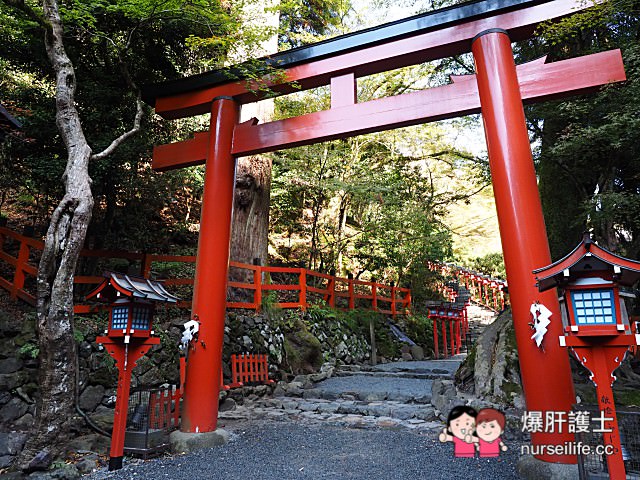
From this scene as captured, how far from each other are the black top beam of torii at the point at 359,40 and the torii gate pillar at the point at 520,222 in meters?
0.29

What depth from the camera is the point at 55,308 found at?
4.07 m

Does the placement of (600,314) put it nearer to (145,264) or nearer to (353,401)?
(353,401)

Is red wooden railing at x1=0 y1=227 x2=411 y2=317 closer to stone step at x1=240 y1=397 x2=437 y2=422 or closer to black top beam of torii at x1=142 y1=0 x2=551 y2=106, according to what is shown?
stone step at x1=240 y1=397 x2=437 y2=422

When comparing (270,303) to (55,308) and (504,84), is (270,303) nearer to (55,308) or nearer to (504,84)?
(55,308)

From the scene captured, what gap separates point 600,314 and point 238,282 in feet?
20.2

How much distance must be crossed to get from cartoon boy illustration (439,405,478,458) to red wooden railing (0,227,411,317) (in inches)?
145

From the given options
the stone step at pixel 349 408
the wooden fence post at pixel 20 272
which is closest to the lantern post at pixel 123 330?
the stone step at pixel 349 408

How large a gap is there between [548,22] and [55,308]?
5.79m

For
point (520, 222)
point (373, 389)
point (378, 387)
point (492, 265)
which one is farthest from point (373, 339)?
point (492, 265)

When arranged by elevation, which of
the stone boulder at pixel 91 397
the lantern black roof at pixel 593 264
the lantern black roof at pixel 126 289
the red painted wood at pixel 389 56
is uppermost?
the red painted wood at pixel 389 56

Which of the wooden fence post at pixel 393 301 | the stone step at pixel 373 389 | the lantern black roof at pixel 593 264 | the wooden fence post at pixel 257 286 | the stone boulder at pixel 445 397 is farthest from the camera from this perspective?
the wooden fence post at pixel 393 301

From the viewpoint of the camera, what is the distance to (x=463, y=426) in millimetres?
3619

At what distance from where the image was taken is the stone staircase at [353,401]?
18.2 ft

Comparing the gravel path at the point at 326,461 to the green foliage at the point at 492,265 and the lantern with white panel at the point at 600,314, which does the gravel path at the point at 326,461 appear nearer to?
the lantern with white panel at the point at 600,314
